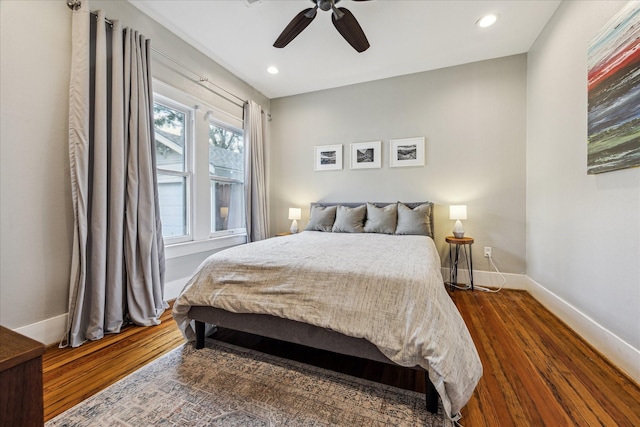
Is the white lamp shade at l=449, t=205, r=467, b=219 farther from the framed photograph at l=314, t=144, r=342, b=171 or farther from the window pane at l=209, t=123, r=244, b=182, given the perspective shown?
the window pane at l=209, t=123, r=244, b=182

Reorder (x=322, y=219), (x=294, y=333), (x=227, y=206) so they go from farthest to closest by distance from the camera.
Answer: (x=227, y=206) < (x=322, y=219) < (x=294, y=333)

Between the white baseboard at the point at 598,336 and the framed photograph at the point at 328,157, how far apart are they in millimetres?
2854

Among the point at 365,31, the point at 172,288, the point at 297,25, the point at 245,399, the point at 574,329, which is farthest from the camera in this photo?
the point at 172,288

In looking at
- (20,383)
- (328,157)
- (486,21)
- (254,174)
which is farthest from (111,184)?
(486,21)

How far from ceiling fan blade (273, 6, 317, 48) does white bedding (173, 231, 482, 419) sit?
1.87 metres

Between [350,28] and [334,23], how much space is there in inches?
5.5

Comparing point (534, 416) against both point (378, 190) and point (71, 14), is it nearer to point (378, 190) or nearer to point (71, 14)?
point (378, 190)

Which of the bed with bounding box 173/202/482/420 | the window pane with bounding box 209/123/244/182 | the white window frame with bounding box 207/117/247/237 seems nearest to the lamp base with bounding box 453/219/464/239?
the bed with bounding box 173/202/482/420

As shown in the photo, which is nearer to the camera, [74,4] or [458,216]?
[74,4]

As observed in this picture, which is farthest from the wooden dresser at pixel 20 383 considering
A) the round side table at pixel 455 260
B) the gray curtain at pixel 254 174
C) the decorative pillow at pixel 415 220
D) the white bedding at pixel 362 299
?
the round side table at pixel 455 260

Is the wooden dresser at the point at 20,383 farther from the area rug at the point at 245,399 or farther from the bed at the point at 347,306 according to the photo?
the bed at the point at 347,306

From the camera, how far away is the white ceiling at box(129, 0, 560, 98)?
2.33m

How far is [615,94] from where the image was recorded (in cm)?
163

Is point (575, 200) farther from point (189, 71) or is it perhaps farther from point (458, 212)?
point (189, 71)
